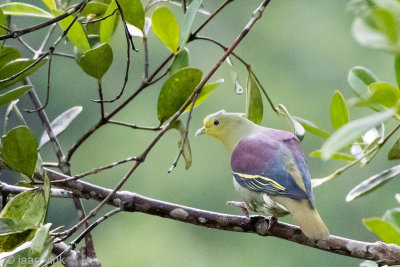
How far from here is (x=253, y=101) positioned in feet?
2.32

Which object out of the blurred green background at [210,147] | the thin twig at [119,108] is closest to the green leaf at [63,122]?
the thin twig at [119,108]

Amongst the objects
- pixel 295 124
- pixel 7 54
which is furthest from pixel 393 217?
pixel 7 54

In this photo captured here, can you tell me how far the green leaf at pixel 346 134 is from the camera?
28 cm

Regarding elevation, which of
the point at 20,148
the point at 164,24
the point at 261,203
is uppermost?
the point at 164,24

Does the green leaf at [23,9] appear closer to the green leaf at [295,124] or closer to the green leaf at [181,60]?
the green leaf at [181,60]

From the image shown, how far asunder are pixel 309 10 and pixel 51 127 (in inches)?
154

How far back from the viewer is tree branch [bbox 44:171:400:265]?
26.1 inches

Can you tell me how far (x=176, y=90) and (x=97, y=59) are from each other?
0.09 m

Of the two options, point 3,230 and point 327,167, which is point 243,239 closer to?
point 327,167

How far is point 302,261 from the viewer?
3.87 metres

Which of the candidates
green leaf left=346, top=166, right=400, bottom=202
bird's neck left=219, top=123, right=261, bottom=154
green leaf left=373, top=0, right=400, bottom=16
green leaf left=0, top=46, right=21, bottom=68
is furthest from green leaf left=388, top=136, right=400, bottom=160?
green leaf left=0, top=46, right=21, bottom=68

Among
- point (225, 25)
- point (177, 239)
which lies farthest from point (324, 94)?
point (177, 239)

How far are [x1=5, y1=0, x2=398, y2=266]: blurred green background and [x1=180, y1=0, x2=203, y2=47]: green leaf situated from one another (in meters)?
2.96

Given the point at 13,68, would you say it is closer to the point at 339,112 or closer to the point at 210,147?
the point at 339,112
